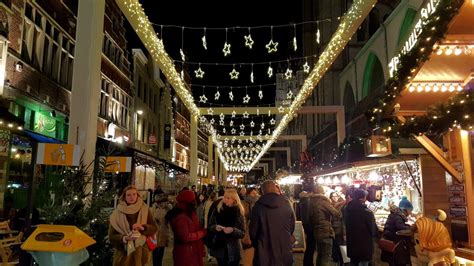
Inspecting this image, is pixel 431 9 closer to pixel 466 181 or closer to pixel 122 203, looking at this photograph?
pixel 466 181

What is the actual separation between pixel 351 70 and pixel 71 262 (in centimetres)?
2414

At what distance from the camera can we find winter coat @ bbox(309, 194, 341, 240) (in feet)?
25.1

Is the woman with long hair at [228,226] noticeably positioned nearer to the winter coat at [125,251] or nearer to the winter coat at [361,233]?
the winter coat at [125,251]

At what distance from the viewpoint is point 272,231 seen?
5910 mm

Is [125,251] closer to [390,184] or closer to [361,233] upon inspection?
[361,233]

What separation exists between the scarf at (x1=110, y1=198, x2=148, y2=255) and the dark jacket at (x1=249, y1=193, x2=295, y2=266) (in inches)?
60.1

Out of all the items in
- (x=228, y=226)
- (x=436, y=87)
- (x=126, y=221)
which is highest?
Answer: (x=436, y=87)

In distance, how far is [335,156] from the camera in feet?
51.8

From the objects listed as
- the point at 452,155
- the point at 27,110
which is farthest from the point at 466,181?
the point at 27,110

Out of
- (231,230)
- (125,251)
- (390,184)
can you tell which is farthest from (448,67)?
(390,184)

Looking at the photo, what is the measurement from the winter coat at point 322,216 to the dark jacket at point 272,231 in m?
1.78

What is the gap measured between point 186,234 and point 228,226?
75 cm

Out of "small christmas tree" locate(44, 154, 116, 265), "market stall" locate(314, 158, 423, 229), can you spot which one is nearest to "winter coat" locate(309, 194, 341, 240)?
"market stall" locate(314, 158, 423, 229)

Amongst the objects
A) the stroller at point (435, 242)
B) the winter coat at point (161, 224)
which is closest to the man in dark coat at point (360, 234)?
the stroller at point (435, 242)
